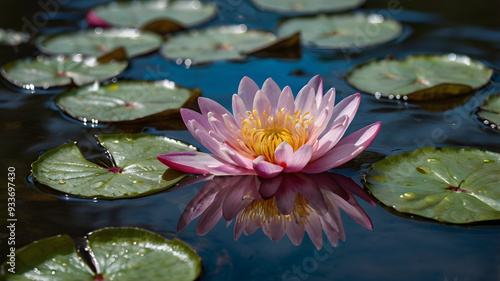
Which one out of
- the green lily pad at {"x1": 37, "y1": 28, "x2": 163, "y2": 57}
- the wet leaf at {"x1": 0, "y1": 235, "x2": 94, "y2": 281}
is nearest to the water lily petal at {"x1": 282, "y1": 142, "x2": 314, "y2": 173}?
the wet leaf at {"x1": 0, "y1": 235, "x2": 94, "y2": 281}

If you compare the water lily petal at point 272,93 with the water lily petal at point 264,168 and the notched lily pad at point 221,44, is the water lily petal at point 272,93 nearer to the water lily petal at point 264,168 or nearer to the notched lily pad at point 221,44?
the water lily petal at point 264,168

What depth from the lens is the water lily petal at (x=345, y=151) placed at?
196 centimetres

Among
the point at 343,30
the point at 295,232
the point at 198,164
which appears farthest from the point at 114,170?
the point at 343,30

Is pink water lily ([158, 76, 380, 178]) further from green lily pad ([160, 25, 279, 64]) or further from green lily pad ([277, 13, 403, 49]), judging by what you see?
green lily pad ([277, 13, 403, 49])

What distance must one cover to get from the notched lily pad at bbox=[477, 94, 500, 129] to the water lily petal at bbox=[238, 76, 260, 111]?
113 centimetres

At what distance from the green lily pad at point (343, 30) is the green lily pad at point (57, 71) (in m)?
1.27

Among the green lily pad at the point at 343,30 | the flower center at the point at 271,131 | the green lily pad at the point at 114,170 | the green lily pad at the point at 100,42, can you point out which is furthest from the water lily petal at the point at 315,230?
the green lily pad at the point at 100,42

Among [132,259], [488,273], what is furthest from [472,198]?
[132,259]

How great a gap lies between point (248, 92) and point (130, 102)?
84cm

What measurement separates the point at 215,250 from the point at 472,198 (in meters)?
0.92

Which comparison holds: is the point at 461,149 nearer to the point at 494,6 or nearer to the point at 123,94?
the point at 123,94

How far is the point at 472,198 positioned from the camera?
1.83 m

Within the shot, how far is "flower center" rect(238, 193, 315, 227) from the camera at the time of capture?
181cm

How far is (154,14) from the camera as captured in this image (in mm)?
4258
